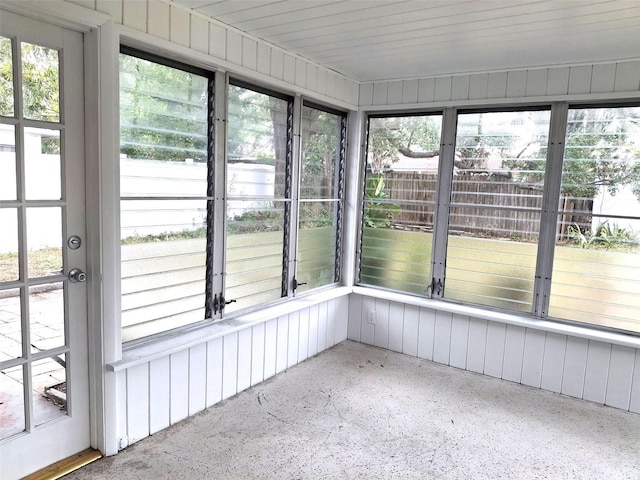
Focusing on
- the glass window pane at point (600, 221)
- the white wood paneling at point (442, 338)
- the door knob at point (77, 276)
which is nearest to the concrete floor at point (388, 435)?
the white wood paneling at point (442, 338)

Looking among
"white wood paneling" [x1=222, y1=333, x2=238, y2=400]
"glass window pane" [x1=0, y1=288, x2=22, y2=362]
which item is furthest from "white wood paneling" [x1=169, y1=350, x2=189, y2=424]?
"glass window pane" [x1=0, y1=288, x2=22, y2=362]

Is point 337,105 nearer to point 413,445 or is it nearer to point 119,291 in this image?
point 119,291

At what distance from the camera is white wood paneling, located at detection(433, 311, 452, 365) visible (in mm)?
3723

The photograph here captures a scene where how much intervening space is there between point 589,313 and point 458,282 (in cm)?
94

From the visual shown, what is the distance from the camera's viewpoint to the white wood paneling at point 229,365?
2.94 m

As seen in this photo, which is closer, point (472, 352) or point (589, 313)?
point (589, 313)

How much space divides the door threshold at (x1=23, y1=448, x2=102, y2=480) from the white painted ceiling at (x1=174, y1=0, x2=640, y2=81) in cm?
234

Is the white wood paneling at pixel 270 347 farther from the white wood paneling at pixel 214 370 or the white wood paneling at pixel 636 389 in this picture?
the white wood paneling at pixel 636 389

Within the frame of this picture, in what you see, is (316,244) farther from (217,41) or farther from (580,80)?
(580,80)

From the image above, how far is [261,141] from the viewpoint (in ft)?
10.4

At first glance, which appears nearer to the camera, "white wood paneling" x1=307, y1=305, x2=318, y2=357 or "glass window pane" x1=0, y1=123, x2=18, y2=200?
"glass window pane" x1=0, y1=123, x2=18, y2=200

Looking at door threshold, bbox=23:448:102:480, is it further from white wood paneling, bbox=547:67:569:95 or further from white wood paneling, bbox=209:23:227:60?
white wood paneling, bbox=547:67:569:95

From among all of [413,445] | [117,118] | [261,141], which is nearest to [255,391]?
[413,445]

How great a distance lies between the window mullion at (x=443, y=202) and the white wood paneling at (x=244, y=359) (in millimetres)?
1611
